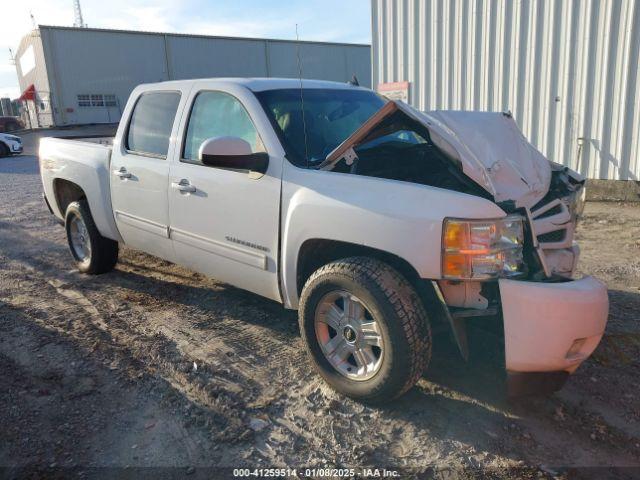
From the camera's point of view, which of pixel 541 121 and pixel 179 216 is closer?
pixel 179 216

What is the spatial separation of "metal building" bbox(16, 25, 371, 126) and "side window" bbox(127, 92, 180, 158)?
31.6 m

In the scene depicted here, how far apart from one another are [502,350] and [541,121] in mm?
7316

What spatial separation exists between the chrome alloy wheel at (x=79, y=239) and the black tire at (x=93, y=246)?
0.02 m

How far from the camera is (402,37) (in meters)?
10.6

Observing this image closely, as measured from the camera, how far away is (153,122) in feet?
15.2

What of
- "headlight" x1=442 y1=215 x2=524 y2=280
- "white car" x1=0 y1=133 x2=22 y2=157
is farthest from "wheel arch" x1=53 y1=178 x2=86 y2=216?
"white car" x1=0 y1=133 x2=22 y2=157

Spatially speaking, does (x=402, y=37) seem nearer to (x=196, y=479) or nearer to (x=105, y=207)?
(x=105, y=207)

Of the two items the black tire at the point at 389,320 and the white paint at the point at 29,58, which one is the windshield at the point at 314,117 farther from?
the white paint at the point at 29,58

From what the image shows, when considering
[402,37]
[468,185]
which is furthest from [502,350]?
[402,37]

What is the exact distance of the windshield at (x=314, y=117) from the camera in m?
3.62

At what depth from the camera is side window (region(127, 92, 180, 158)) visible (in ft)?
14.5

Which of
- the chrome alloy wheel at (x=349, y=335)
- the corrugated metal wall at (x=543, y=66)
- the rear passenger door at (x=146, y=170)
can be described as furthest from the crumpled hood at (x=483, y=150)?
the corrugated metal wall at (x=543, y=66)

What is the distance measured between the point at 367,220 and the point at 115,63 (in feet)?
126

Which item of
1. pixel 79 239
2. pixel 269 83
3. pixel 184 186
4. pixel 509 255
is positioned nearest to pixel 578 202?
pixel 509 255
